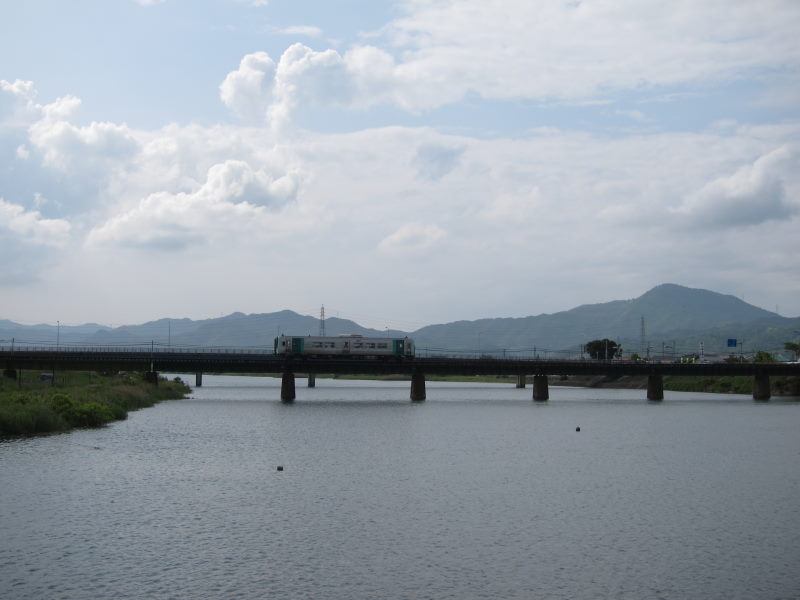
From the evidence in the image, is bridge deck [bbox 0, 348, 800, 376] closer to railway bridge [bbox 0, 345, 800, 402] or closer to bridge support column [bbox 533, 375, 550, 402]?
railway bridge [bbox 0, 345, 800, 402]

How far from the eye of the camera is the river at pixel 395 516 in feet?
99.9

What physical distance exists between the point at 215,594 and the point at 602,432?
221ft

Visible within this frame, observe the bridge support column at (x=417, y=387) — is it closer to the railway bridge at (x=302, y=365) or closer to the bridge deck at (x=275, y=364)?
the railway bridge at (x=302, y=365)

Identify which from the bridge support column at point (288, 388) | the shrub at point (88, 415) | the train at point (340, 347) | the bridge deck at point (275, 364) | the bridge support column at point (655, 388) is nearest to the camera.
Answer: the shrub at point (88, 415)

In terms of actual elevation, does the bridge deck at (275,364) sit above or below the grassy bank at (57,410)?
above

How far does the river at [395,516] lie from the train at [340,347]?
6352 centimetres

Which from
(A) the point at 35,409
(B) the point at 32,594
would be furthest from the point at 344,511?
(A) the point at 35,409

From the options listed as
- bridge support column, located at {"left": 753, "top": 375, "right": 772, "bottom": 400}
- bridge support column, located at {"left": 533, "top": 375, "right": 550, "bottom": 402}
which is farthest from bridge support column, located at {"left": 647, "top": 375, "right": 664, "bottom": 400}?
bridge support column, located at {"left": 533, "top": 375, "right": 550, "bottom": 402}

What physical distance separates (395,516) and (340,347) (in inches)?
4137

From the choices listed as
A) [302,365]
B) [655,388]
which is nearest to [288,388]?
[302,365]

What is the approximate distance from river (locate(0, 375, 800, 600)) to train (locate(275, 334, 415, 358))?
6352 centimetres

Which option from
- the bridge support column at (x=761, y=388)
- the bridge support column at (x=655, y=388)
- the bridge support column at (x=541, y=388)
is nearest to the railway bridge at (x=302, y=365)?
the bridge support column at (x=541, y=388)

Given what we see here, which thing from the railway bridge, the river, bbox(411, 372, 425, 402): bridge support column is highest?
the railway bridge

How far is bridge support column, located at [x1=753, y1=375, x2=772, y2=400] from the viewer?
160250 millimetres
